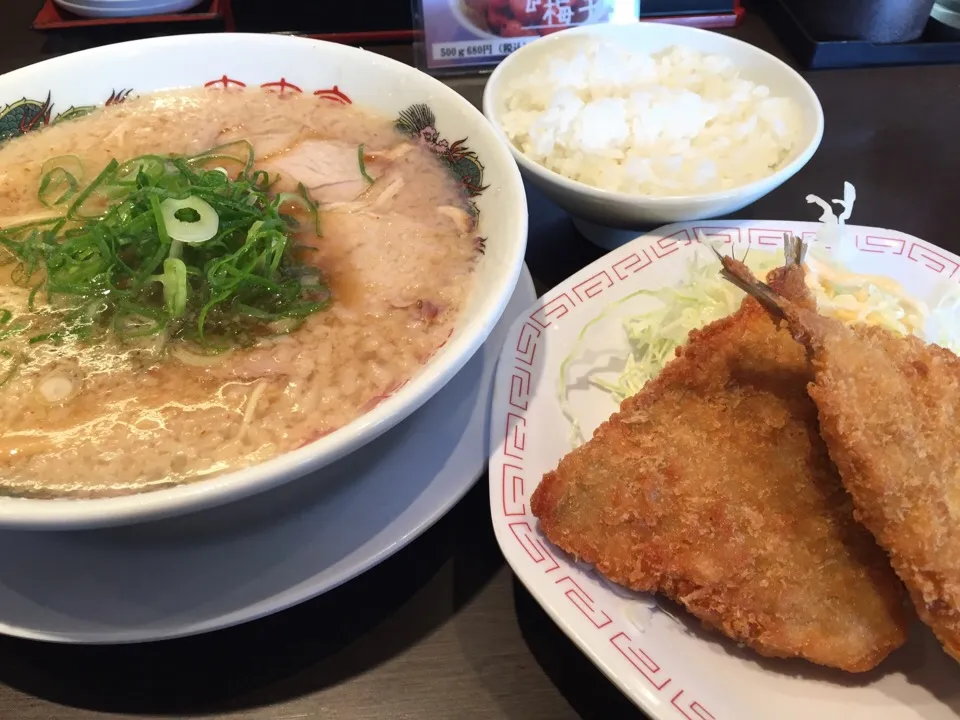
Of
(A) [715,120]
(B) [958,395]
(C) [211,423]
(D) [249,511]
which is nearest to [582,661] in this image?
(D) [249,511]

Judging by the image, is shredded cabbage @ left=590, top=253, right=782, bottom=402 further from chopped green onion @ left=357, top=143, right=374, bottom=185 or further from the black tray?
the black tray

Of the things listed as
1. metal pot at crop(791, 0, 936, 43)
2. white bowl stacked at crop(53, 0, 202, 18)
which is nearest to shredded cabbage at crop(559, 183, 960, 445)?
metal pot at crop(791, 0, 936, 43)

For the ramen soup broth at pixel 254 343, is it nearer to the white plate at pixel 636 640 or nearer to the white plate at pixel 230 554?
the white plate at pixel 230 554

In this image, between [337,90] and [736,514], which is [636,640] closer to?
[736,514]

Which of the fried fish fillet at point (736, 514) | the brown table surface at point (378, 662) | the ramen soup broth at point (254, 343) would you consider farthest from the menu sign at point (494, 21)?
the brown table surface at point (378, 662)

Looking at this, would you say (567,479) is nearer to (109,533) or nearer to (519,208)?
(519,208)

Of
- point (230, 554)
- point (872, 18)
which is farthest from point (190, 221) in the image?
point (872, 18)
